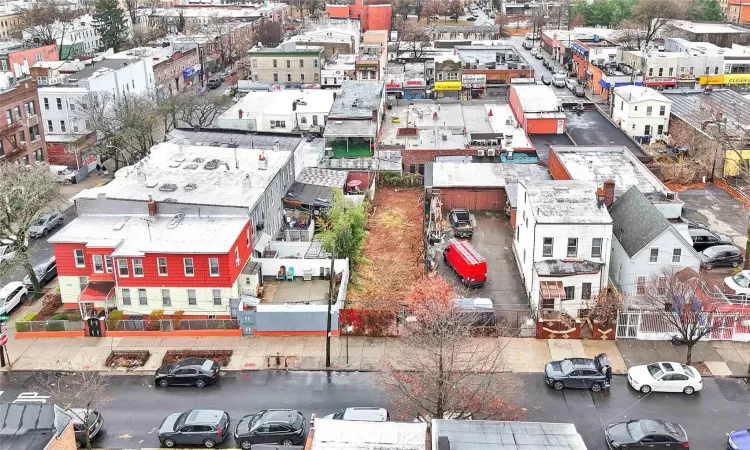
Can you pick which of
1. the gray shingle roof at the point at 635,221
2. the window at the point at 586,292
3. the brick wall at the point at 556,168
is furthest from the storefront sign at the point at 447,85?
the window at the point at 586,292

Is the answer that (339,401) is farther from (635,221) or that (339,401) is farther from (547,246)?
(635,221)

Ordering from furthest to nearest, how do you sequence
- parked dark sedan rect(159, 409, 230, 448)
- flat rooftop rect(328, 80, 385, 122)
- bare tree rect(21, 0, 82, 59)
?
bare tree rect(21, 0, 82, 59)
flat rooftop rect(328, 80, 385, 122)
parked dark sedan rect(159, 409, 230, 448)

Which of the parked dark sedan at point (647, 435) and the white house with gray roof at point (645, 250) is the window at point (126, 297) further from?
the white house with gray roof at point (645, 250)

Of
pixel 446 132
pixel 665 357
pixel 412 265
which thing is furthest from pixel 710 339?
pixel 446 132

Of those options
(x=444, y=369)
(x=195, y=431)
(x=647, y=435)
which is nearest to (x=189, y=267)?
(x=195, y=431)

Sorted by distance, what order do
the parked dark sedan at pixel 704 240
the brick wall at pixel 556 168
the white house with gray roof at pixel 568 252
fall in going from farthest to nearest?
the brick wall at pixel 556 168 < the parked dark sedan at pixel 704 240 < the white house with gray roof at pixel 568 252

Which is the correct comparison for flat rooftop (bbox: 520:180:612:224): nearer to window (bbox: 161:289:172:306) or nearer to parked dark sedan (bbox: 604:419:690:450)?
parked dark sedan (bbox: 604:419:690:450)

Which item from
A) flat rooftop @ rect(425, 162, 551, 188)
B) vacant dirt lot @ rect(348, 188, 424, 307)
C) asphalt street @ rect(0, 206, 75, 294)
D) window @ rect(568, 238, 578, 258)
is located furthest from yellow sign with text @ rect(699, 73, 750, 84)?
asphalt street @ rect(0, 206, 75, 294)
